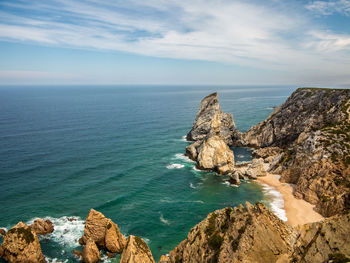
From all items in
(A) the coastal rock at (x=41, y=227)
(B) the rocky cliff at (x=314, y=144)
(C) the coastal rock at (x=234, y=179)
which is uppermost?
(B) the rocky cliff at (x=314, y=144)

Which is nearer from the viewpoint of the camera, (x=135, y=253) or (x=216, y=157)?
(x=135, y=253)

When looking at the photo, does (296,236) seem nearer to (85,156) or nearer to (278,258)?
(278,258)

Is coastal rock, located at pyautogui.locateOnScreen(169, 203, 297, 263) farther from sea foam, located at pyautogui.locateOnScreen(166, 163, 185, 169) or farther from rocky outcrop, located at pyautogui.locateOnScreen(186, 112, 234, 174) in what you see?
sea foam, located at pyautogui.locateOnScreen(166, 163, 185, 169)

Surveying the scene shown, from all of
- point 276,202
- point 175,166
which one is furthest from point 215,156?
point 276,202

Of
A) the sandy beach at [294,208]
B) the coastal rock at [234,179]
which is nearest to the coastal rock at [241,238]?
the sandy beach at [294,208]

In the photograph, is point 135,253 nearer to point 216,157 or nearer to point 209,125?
point 216,157

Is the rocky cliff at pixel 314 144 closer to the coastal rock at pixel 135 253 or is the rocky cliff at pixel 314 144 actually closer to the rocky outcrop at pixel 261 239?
the rocky outcrop at pixel 261 239
